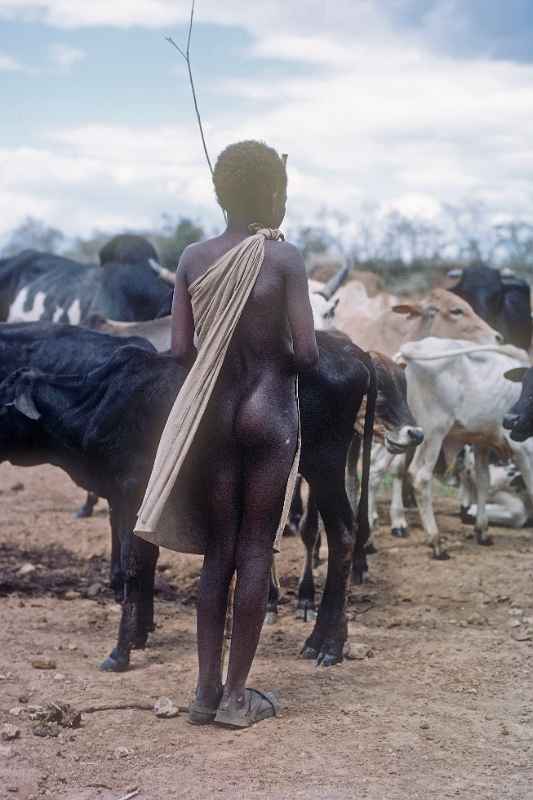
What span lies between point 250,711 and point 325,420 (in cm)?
160

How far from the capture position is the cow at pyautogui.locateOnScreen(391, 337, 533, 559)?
28.9 feet

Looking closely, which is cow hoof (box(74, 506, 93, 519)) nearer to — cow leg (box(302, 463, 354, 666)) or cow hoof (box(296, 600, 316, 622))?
cow hoof (box(296, 600, 316, 622))

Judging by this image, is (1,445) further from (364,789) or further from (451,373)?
(451,373)

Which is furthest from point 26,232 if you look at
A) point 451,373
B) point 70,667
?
point 70,667

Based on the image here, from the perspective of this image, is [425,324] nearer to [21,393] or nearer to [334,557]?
[334,557]

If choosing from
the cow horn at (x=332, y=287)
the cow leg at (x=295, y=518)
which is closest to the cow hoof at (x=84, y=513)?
the cow leg at (x=295, y=518)

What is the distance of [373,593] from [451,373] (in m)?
2.22

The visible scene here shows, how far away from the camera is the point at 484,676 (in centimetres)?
543

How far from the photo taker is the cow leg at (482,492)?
29.4ft

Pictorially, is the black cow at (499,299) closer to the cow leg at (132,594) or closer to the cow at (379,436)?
the cow at (379,436)

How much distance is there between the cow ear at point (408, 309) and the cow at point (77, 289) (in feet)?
6.48

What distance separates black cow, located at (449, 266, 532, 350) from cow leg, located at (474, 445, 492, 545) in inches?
161

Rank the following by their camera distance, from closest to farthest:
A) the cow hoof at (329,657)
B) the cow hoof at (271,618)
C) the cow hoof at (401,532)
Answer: the cow hoof at (329,657), the cow hoof at (271,618), the cow hoof at (401,532)

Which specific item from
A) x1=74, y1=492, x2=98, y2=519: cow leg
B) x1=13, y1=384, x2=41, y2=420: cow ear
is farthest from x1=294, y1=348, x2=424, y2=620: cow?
x1=74, y1=492, x2=98, y2=519: cow leg
